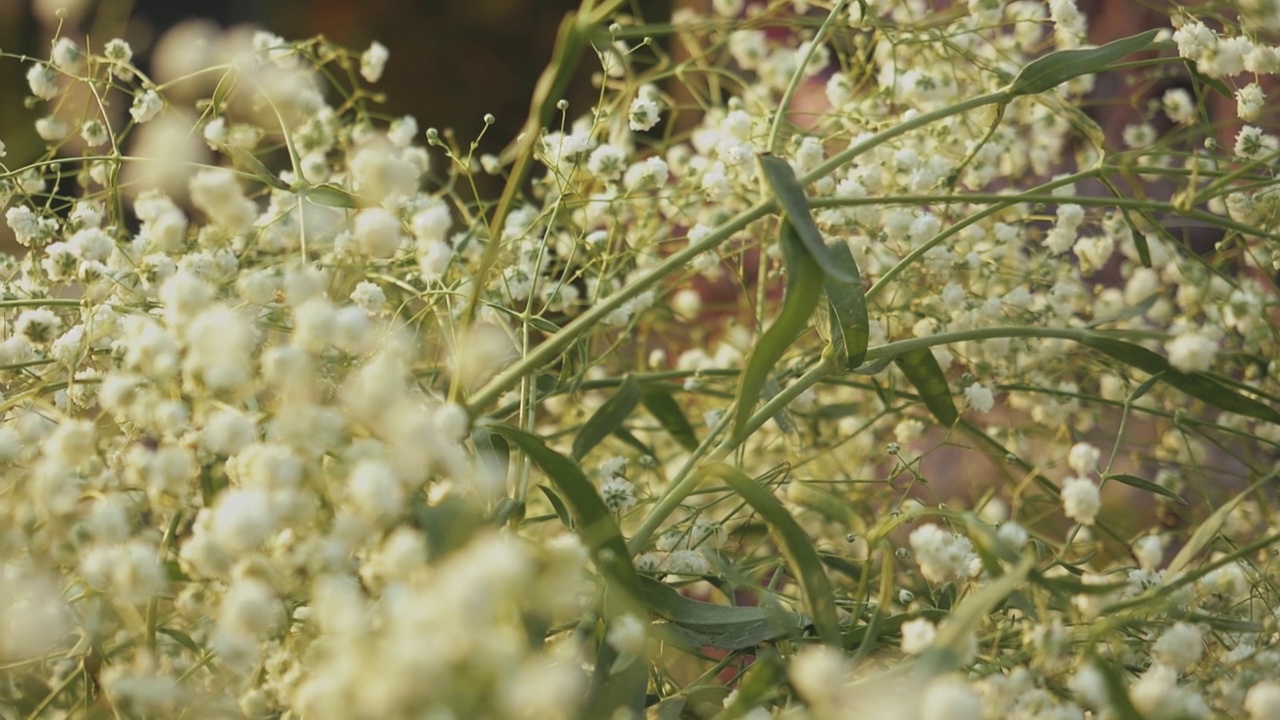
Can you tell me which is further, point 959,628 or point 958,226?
point 958,226

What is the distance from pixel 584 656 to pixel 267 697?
0.32 feet

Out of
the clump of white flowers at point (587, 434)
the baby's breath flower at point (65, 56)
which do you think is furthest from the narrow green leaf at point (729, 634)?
the baby's breath flower at point (65, 56)

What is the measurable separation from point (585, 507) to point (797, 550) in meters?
0.06

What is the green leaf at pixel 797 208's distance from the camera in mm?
346

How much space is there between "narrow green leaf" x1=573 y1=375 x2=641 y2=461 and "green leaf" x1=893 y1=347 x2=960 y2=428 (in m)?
0.11

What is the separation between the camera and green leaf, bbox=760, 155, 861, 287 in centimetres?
35

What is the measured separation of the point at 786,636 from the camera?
1.28 feet

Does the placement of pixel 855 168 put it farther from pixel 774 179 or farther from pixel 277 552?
pixel 277 552

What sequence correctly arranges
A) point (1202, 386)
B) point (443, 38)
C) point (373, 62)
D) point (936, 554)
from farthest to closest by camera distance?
point (443, 38), point (373, 62), point (1202, 386), point (936, 554)

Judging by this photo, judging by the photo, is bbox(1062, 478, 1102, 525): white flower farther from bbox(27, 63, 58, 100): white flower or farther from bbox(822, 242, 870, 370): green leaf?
bbox(27, 63, 58, 100): white flower

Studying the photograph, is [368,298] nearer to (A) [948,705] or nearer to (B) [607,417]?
(B) [607,417]

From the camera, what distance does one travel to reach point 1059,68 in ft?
1.41

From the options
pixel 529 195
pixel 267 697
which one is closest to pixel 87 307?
pixel 267 697

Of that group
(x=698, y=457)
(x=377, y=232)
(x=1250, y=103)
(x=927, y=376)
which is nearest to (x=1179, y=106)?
(x=1250, y=103)
